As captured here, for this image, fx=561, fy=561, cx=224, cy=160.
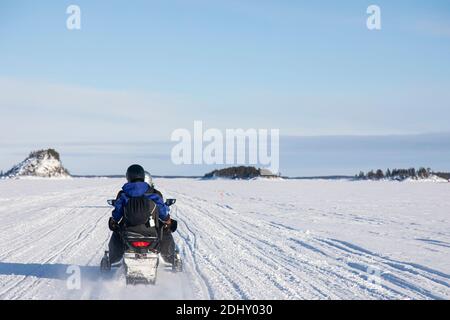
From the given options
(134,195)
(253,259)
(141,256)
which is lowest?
(253,259)

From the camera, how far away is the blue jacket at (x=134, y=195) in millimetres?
7863

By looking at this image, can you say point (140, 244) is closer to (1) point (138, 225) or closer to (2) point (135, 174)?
(1) point (138, 225)

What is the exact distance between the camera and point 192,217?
19.1 meters

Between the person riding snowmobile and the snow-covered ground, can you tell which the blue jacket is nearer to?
the person riding snowmobile

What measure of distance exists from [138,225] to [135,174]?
29.4 inches

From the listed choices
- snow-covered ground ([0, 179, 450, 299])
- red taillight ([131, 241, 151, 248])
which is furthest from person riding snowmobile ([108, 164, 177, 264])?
snow-covered ground ([0, 179, 450, 299])

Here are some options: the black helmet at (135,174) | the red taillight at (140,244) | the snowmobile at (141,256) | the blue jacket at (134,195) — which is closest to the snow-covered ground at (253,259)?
the snowmobile at (141,256)

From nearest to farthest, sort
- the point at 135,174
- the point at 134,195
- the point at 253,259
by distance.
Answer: the point at 134,195, the point at 135,174, the point at 253,259

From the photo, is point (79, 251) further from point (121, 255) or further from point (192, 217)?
point (192, 217)

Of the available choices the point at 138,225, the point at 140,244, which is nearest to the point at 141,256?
the point at 140,244

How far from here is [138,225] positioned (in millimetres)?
7750

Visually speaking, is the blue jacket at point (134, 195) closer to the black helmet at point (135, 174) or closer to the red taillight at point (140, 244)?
the black helmet at point (135, 174)

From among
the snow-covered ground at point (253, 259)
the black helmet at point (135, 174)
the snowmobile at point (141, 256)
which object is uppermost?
the black helmet at point (135, 174)
